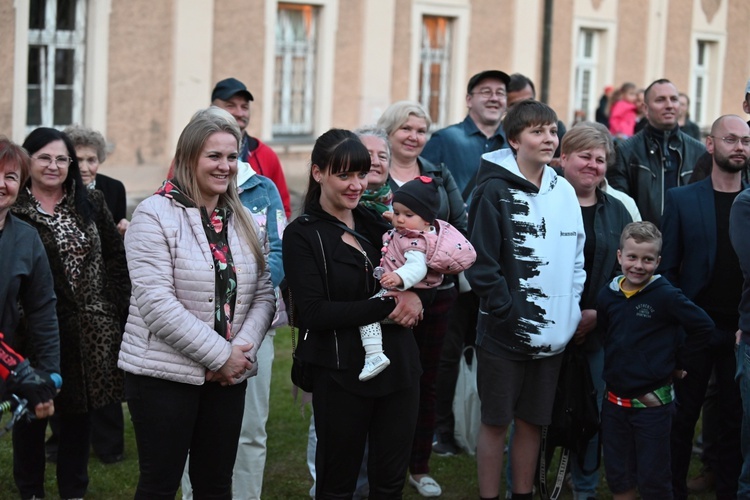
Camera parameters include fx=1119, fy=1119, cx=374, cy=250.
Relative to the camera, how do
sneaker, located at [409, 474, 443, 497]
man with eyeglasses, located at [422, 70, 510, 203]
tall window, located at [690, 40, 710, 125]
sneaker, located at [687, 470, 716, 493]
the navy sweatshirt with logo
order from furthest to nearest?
tall window, located at [690, 40, 710, 125] < man with eyeglasses, located at [422, 70, 510, 203] < sneaker, located at [687, 470, 716, 493] < sneaker, located at [409, 474, 443, 497] < the navy sweatshirt with logo

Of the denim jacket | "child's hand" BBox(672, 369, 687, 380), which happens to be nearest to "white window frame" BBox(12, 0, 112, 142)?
the denim jacket

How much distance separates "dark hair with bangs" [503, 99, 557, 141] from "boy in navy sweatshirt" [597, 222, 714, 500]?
0.66 metres

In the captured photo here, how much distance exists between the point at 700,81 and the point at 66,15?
15.7 m

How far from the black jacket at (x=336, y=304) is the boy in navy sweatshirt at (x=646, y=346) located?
1.26m

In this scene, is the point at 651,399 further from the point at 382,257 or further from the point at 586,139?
the point at 382,257

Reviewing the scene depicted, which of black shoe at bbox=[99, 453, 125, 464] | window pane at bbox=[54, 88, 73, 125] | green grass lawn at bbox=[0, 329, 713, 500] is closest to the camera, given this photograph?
green grass lawn at bbox=[0, 329, 713, 500]

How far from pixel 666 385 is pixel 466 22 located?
13.4 metres

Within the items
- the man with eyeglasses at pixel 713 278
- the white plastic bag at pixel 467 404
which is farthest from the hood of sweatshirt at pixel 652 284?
the white plastic bag at pixel 467 404

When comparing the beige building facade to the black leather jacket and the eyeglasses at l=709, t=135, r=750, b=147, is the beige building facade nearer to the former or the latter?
the black leather jacket

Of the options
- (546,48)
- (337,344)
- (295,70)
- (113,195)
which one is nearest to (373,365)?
(337,344)

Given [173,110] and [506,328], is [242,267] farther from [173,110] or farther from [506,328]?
[173,110]

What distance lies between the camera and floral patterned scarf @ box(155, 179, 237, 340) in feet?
14.7

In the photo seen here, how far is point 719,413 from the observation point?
5859mm

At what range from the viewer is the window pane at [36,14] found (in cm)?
1251
